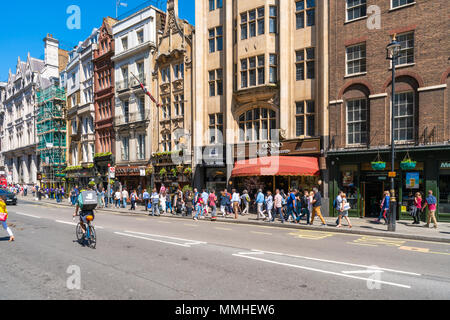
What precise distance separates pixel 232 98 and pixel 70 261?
59.3ft

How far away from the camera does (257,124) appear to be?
22953 mm

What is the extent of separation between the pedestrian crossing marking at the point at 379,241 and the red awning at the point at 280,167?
23.1 ft

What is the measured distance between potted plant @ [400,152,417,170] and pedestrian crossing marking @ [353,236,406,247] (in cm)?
570

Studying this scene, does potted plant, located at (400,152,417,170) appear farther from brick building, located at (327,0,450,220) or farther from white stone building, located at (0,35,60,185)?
white stone building, located at (0,35,60,185)

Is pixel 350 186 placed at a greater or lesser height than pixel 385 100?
lesser

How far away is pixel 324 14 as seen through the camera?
778 inches

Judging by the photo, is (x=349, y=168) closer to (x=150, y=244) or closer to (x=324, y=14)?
(x=324, y=14)

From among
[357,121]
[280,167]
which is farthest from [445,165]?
[280,167]

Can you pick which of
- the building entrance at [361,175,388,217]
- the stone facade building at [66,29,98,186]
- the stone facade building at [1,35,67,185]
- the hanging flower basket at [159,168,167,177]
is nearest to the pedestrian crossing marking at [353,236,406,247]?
the building entrance at [361,175,388,217]

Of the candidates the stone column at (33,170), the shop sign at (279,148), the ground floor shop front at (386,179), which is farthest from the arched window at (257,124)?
the stone column at (33,170)

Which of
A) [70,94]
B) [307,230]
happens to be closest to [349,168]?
[307,230]

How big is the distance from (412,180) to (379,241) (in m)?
7.05

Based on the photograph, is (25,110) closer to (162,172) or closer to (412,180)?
(162,172)

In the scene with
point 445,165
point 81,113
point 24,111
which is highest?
point 24,111
